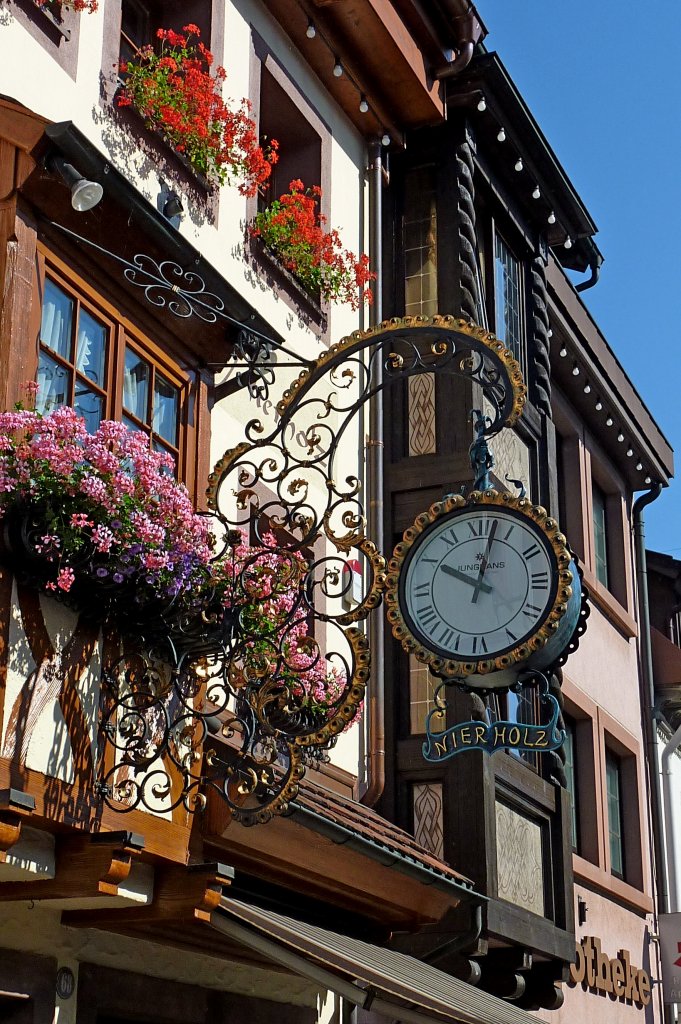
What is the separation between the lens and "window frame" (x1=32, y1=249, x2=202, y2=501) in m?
7.44

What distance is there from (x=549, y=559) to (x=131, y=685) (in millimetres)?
1985

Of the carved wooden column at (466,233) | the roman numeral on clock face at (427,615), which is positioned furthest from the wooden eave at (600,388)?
the roman numeral on clock face at (427,615)

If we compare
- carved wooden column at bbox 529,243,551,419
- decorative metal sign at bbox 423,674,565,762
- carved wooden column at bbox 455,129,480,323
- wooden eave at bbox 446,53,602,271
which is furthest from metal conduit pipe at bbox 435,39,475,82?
decorative metal sign at bbox 423,674,565,762

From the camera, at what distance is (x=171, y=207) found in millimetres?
9062

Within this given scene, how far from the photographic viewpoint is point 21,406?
6.79 metres

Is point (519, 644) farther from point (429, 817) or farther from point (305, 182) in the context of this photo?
point (305, 182)

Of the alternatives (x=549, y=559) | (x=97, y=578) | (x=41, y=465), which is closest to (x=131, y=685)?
(x=97, y=578)

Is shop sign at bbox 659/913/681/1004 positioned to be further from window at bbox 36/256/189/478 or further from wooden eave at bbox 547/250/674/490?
window at bbox 36/256/189/478

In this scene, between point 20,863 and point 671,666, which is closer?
point 20,863

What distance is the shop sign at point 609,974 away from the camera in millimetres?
14172

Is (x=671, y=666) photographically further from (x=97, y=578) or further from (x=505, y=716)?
(x=97, y=578)

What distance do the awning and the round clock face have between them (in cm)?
154

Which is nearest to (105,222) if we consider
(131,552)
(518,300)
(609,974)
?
(131,552)

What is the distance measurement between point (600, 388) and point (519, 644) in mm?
10598
